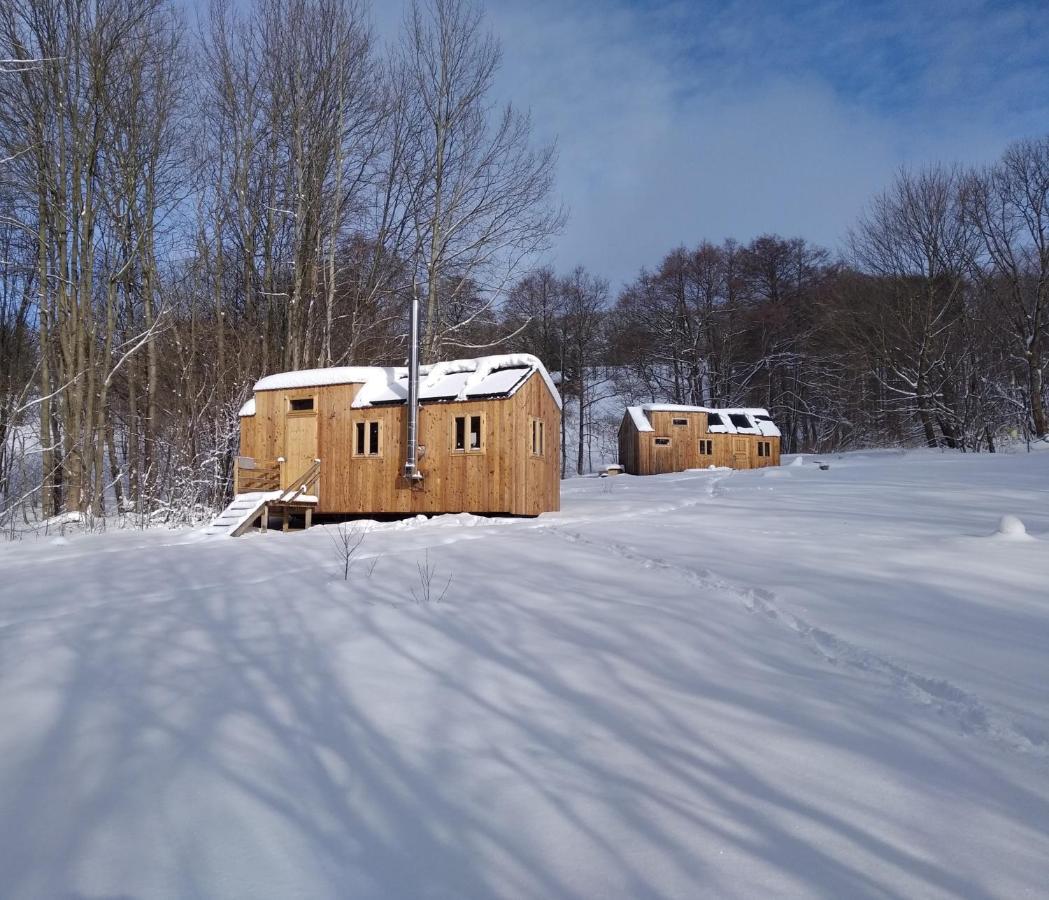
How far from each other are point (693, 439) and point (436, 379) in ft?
60.0

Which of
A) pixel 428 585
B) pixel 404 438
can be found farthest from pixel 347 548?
pixel 404 438

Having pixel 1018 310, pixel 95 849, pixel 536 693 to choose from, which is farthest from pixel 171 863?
pixel 1018 310

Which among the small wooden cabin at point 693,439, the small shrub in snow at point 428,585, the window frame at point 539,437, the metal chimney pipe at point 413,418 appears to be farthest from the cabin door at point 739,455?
the small shrub in snow at point 428,585

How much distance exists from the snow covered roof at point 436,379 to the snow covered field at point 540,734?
25.3ft

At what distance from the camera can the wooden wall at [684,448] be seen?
96.7 ft

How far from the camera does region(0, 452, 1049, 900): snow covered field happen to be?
2105mm

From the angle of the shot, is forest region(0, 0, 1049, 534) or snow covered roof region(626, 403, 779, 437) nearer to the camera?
forest region(0, 0, 1049, 534)

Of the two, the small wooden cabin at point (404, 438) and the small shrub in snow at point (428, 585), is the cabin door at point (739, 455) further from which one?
the small shrub in snow at point (428, 585)

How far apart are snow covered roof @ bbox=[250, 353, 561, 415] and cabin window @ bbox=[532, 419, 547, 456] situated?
1.04 metres

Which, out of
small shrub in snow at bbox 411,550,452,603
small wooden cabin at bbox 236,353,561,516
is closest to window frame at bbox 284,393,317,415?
small wooden cabin at bbox 236,353,561,516

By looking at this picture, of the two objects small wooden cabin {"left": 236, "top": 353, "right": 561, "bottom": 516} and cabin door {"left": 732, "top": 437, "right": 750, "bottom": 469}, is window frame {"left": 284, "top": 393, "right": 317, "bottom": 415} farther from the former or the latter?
cabin door {"left": 732, "top": 437, "right": 750, "bottom": 469}

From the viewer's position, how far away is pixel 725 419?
3083 cm

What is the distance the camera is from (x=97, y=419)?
15.5 metres

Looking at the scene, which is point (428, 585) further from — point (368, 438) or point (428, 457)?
point (368, 438)
